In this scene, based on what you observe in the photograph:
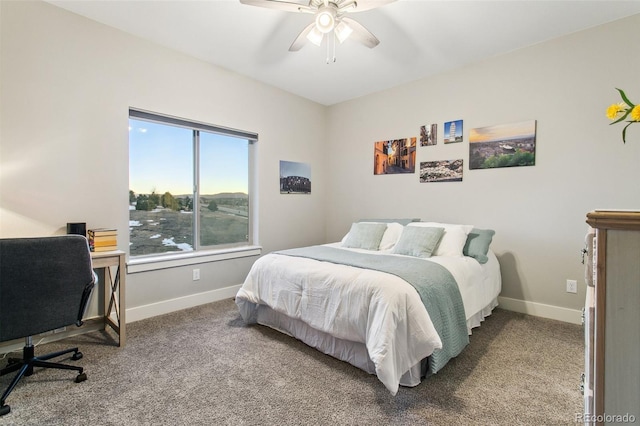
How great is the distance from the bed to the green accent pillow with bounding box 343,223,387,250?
140mm

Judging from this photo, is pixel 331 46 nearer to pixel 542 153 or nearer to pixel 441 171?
pixel 441 171

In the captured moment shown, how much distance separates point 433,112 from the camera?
3633 millimetres

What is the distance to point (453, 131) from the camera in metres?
3.46

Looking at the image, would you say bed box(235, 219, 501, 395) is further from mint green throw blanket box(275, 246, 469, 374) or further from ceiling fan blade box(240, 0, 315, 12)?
ceiling fan blade box(240, 0, 315, 12)

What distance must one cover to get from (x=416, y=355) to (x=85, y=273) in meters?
2.06

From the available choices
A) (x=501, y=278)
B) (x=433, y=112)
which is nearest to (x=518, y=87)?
(x=433, y=112)

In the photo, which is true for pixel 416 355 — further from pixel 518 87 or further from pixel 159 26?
pixel 159 26

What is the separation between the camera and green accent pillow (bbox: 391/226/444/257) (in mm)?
2773

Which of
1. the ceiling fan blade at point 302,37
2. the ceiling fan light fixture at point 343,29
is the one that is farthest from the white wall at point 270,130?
the ceiling fan light fixture at point 343,29

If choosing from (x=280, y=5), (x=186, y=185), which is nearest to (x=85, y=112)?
(x=186, y=185)

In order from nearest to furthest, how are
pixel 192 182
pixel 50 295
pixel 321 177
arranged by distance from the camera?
pixel 50 295 < pixel 192 182 < pixel 321 177

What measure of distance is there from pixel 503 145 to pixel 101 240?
3918 millimetres

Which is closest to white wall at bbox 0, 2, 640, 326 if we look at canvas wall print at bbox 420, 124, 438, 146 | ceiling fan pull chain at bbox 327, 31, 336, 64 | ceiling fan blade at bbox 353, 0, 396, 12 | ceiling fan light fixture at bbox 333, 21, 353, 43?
canvas wall print at bbox 420, 124, 438, 146

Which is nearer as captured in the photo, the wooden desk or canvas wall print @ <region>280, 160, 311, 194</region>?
the wooden desk
